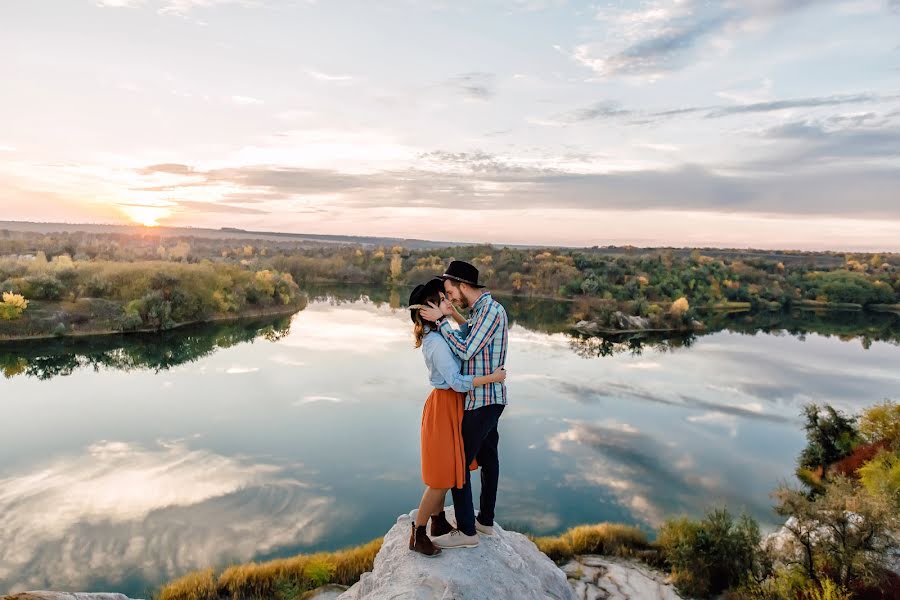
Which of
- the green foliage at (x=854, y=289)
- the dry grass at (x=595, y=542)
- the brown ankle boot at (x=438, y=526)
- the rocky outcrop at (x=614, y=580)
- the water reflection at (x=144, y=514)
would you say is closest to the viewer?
the brown ankle boot at (x=438, y=526)

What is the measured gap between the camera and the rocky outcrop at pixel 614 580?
7465 mm

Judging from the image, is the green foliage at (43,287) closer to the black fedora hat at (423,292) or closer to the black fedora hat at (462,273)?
the black fedora hat at (423,292)

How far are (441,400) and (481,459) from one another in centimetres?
94

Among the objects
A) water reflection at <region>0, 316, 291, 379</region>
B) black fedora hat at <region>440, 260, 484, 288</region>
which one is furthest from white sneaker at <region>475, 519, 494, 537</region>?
water reflection at <region>0, 316, 291, 379</region>

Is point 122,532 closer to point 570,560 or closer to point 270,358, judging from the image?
point 570,560

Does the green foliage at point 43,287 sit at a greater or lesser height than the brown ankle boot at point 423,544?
greater

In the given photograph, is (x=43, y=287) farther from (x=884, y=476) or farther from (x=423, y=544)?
(x=884, y=476)

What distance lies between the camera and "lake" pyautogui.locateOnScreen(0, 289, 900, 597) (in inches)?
387

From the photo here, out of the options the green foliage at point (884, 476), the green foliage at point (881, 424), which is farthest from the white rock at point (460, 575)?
the green foliage at point (881, 424)

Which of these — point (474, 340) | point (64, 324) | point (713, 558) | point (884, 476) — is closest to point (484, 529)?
point (474, 340)

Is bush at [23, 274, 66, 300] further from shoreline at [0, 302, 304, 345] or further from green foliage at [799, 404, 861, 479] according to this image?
green foliage at [799, 404, 861, 479]

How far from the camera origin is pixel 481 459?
4.91 m

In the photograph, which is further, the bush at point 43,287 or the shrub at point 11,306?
the bush at point 43,287

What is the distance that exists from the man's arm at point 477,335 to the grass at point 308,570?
4.77 metres
